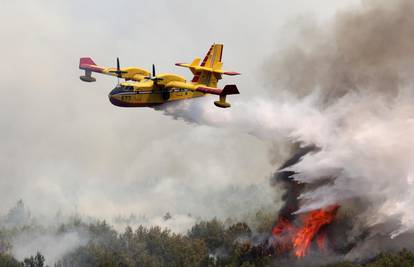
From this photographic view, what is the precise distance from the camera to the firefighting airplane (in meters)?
81.4

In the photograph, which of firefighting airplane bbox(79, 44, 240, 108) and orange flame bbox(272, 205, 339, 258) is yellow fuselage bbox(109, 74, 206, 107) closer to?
firefighting airplane bbox(79, 44, 240, 108)

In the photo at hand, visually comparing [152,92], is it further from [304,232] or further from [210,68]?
[304,232]

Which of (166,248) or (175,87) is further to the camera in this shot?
(166,248)

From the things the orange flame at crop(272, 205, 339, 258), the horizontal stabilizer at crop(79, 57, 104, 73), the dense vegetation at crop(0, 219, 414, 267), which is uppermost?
the horizontal stabilizer at crop(79, 57, 104, 73)

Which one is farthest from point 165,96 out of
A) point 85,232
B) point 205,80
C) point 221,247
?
point 85,232

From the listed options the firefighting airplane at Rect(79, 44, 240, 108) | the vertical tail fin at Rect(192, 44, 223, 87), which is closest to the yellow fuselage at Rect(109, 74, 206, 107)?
the firefighting airplane at Rect(79, 44, 240, 108)

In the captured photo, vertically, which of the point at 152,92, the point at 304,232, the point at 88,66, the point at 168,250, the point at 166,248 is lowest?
the point at 304,232

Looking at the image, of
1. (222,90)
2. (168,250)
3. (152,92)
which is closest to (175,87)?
(152,92)

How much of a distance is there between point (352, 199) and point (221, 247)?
148 ft

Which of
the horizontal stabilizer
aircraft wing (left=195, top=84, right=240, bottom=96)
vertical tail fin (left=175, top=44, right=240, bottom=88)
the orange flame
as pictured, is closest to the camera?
aircraft wing (left=195, top=84, right=240, bottom=96)

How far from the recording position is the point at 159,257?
135 meters

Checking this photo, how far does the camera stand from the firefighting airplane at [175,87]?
81375 mm

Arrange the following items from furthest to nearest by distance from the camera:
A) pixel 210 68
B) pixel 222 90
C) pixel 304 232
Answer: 1. pixel 210 68
2. pixel 304 232
3. pixel 222 90

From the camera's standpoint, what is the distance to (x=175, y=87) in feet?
273
